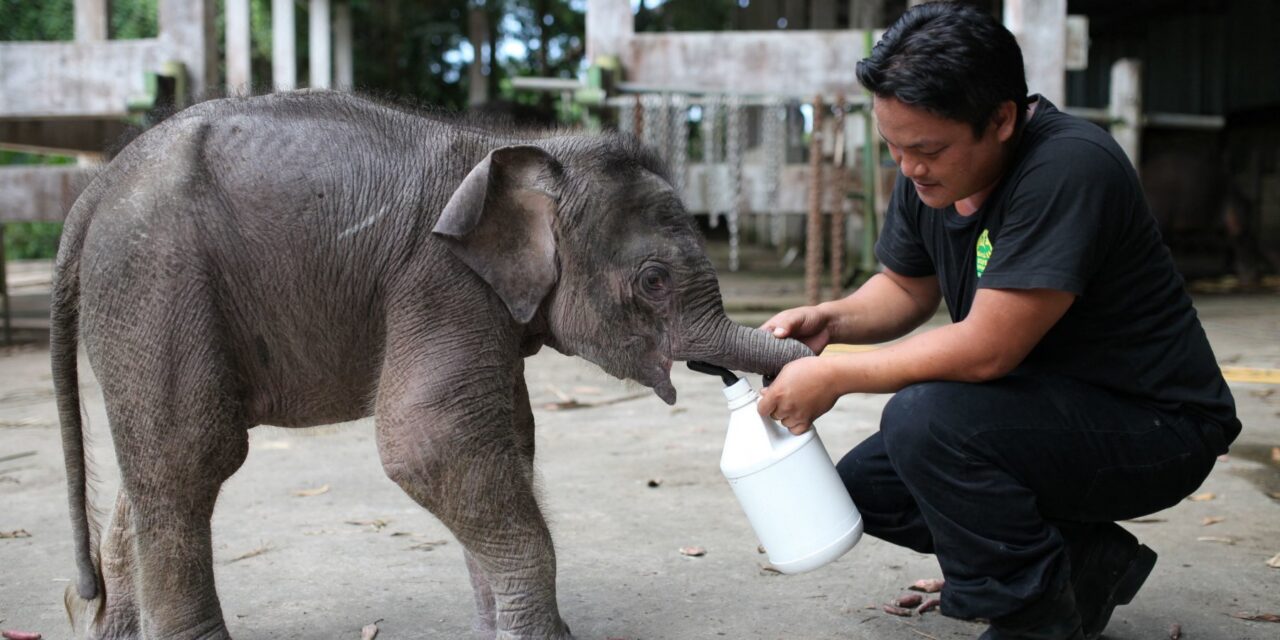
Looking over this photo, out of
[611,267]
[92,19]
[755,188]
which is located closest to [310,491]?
[611,267]

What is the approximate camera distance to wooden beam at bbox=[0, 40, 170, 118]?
25.4 feet

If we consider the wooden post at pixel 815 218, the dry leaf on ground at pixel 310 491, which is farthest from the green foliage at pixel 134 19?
the dry leaf on ground at pixel 310 491

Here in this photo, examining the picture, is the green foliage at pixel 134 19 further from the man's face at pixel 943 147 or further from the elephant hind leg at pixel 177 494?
the man's face at pixel 943 147

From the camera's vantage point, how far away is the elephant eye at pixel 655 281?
113 inches

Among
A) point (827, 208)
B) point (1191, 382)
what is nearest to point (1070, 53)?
point (827, 208)

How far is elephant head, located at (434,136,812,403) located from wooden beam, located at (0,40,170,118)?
579 cm

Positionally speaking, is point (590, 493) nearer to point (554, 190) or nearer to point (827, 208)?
point (554, 190)

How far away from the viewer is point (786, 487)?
2715 millimetres

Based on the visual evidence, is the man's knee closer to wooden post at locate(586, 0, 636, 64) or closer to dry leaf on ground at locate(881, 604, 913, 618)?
dry leaf on ground at locate(881, 604, 913, 618)

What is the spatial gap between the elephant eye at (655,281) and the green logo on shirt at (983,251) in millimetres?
752

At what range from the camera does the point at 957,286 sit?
9.51 feet

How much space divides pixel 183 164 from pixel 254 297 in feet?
1.15

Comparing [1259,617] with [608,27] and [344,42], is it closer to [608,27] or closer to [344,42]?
[608,27]

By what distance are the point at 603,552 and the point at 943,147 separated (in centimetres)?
177
